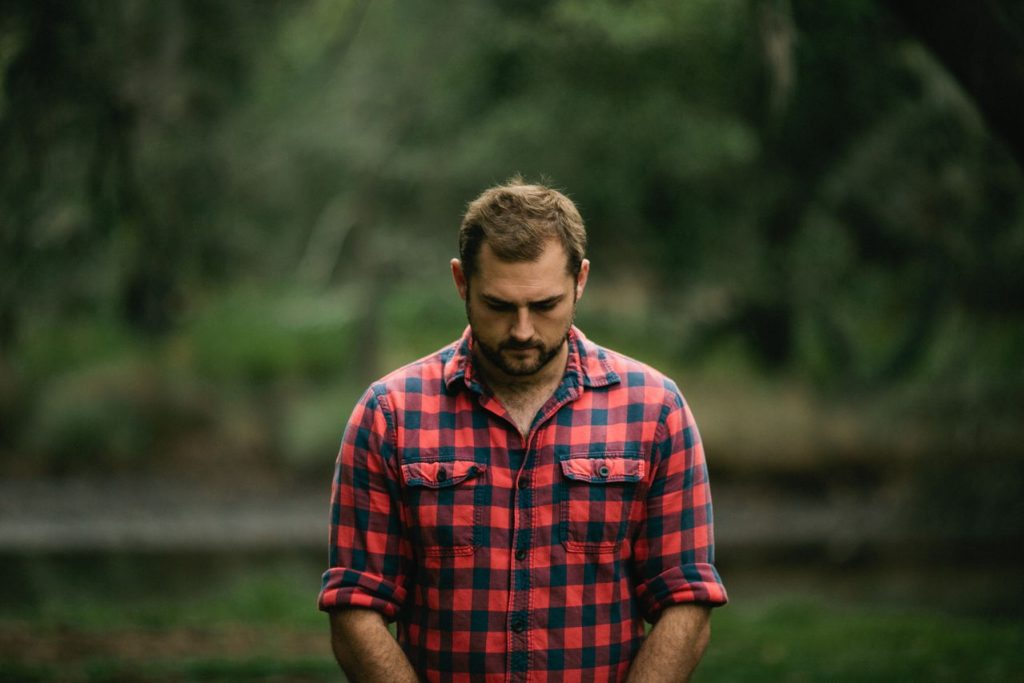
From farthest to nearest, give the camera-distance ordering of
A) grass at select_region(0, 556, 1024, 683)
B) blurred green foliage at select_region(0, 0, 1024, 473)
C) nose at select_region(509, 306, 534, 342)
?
grass at select_region(0, 556, 1024, 683) < blurred green foliage at select_region(0, 0, 1024, 473) < nose at select_region(509, 306, 534, 342)

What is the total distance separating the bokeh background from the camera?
6574 millimetres

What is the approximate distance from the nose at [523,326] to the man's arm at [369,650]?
2.54 ft

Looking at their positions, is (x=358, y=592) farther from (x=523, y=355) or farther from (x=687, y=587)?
(x=687, y=587)

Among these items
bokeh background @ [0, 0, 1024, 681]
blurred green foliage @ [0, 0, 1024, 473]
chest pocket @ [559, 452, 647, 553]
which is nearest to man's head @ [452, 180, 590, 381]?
chest pocket @ [559, 452, 647, 553]

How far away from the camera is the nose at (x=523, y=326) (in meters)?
2.80

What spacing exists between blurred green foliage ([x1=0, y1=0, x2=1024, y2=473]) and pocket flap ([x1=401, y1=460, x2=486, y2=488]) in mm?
3154

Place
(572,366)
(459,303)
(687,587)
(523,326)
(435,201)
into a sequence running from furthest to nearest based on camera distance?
(459,303), (435,201), (572,366), (687,587), (523,326)

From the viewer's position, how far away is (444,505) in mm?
2863

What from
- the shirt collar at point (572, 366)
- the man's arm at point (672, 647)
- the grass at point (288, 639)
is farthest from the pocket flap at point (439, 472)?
the grass at point (288, 639)

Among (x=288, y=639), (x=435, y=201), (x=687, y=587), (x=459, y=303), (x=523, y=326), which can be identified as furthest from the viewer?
(x=459, y=303)

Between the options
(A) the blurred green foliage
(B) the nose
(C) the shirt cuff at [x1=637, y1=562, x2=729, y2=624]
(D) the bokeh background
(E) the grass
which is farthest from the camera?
(E) the grass

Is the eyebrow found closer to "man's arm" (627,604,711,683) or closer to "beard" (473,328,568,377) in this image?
"beard" (473,328,568,377)

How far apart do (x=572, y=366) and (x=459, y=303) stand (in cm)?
1496

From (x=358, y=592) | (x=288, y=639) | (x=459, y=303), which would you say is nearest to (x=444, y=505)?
(x=358, y=592)
